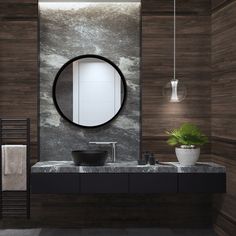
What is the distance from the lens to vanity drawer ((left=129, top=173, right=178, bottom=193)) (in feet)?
16.0

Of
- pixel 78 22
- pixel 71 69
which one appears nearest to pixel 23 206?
pixel 71 69

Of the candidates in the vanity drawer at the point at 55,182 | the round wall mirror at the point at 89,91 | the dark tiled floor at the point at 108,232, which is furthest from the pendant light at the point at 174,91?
the dark tiled floor at the point at 108,232

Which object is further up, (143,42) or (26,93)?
(143,42)

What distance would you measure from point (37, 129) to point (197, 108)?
1.83 meters

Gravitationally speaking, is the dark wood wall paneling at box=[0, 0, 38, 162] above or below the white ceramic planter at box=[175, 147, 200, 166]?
above

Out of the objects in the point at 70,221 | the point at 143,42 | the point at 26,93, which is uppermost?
the point at 143,42

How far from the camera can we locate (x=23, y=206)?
539cm

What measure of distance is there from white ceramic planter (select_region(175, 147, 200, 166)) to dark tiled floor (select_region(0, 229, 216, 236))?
813 millimetres

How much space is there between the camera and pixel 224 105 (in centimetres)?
495

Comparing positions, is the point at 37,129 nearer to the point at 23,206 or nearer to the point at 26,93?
the point at 26,93

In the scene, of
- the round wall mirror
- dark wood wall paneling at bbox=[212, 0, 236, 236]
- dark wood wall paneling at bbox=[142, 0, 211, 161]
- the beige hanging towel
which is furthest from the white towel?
dark wood wall paneling at bbox=[212, 0, 236, 236]

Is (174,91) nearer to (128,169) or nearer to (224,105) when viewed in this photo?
(224,105)

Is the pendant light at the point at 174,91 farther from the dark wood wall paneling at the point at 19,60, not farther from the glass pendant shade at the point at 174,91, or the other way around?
the dark wood wall paneling at the point at 19,60

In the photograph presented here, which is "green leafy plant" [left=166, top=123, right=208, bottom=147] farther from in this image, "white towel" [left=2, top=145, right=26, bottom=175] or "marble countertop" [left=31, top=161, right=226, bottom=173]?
"white towel" [left=2, top=145, right=26, bottom=175]
